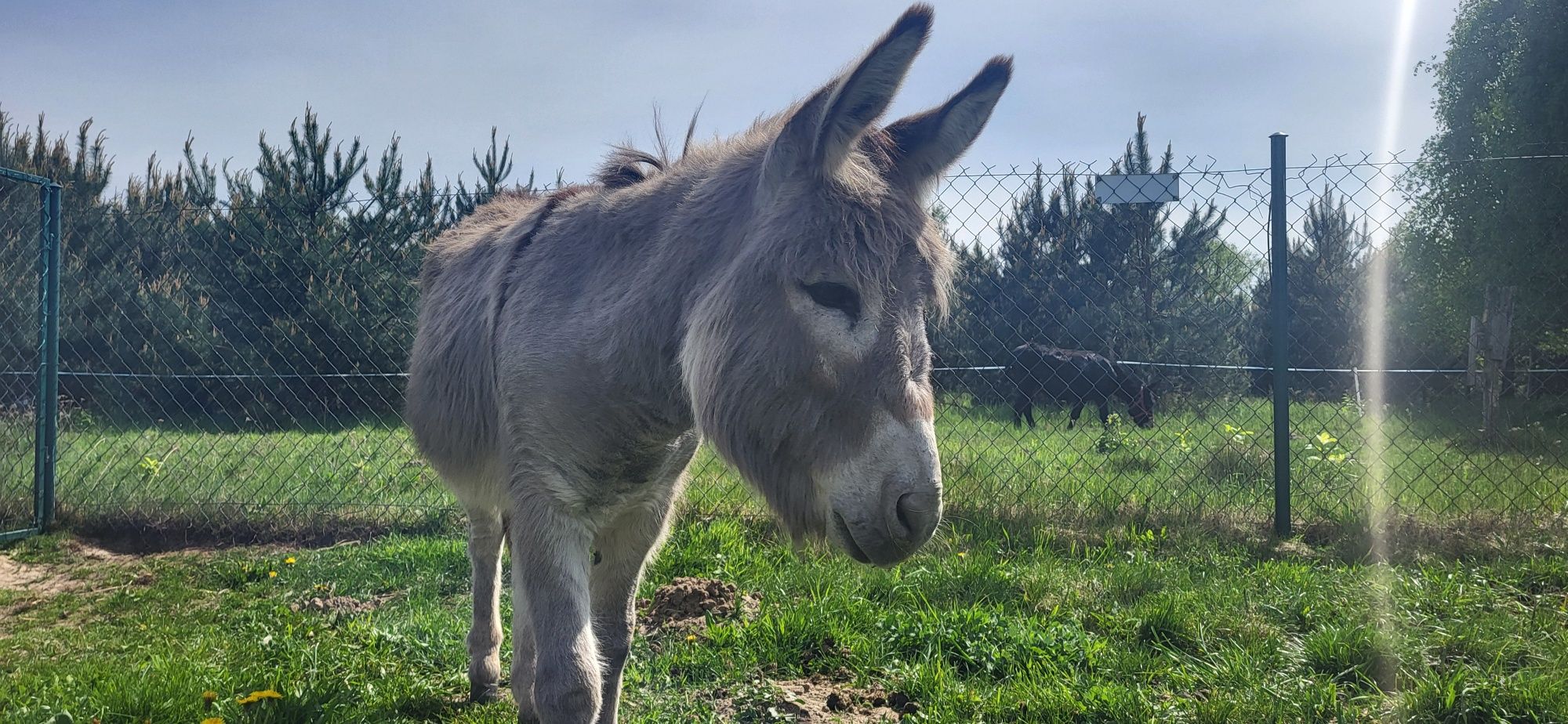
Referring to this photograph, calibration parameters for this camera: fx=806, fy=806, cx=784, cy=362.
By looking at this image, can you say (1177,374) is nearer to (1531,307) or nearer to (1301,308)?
(1301,308)

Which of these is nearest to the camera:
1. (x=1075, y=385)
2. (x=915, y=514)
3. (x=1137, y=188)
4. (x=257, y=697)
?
(x=915, y=514)

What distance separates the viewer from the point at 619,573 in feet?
8.18

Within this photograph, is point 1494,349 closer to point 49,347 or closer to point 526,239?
point 526,239

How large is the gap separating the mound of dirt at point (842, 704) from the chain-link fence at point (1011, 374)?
203 cm

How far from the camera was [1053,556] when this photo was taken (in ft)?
13.8

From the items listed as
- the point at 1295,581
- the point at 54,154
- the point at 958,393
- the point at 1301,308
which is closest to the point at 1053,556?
the point at 1295,581

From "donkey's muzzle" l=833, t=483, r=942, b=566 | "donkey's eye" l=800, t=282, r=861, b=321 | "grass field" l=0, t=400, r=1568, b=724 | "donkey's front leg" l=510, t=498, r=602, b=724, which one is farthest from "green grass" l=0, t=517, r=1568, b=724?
"donkey's eye" l=800, t=282, r=861, b=321

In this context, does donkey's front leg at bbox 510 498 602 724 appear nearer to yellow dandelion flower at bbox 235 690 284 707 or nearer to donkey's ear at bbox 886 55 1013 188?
yellow dandelion flower at bbox 235 690 284 707

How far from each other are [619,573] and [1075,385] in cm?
864

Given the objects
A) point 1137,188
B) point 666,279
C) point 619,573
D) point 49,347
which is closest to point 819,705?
point 619,573

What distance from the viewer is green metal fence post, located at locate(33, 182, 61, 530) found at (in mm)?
5191

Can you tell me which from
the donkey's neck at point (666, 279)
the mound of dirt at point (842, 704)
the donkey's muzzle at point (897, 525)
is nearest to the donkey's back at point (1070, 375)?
the mound of dirt at point (842, 704)

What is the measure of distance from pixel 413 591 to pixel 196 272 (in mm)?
4338

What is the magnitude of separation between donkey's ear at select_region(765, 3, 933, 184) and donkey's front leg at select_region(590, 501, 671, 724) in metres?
1.20
